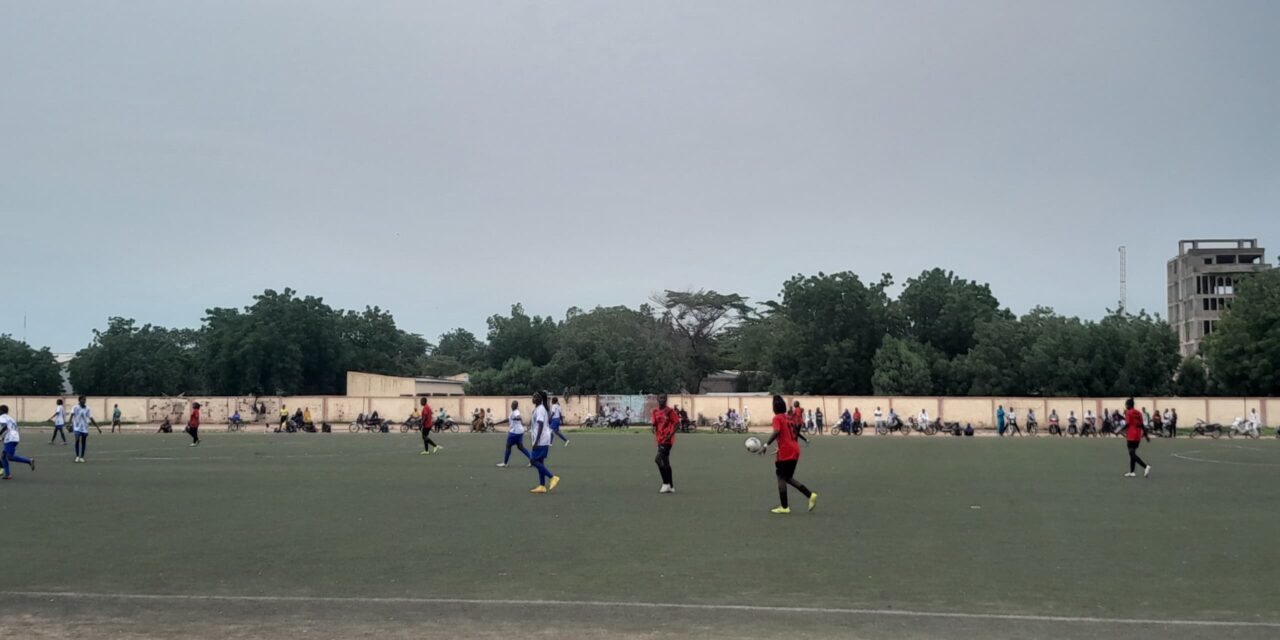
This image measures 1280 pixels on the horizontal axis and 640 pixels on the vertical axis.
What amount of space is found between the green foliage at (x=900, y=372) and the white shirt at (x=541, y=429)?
57.8 meters

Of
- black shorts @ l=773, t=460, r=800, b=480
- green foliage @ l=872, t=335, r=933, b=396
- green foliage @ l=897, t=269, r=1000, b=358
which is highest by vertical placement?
green foliage @ l=897, t=269, r=1000, b=358

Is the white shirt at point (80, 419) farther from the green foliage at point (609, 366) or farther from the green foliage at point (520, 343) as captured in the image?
the green foliage at point (520, 343)

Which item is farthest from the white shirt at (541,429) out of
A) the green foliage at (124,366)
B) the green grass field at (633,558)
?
the green foliage at (124,366)

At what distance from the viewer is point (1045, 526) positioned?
14.4 m

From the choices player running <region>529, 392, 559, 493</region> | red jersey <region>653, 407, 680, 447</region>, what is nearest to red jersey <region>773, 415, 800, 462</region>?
red jersey <region>653, 407, 680, 447</region>

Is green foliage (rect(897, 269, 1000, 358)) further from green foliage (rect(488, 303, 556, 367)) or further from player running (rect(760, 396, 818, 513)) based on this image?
player running (rect(760, 396, 818, 513))

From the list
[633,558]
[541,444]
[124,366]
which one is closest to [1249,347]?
[541,444]

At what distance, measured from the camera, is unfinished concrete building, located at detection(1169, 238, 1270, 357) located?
132m

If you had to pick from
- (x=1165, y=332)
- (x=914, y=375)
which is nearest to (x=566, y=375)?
(x=914, y=375)

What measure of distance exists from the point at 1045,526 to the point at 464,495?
9467mm

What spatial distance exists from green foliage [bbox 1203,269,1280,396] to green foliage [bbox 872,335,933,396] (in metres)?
18.9

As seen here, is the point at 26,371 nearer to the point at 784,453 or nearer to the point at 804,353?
the point at 804,353

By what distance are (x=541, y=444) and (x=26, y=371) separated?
7832 centimetres

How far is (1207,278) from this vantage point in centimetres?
13400
